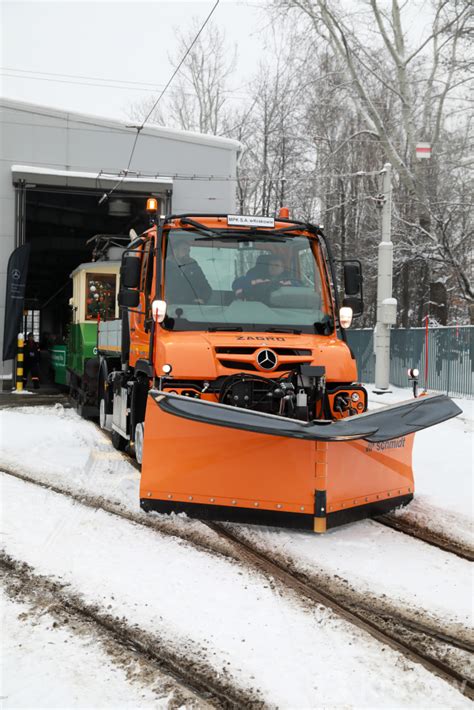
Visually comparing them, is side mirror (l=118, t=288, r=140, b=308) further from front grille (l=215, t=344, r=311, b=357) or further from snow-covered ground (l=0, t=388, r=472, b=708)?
snow-covered ground (l=0, t=388, r=472, b=708)

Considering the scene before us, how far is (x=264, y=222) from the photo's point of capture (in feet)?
22.7

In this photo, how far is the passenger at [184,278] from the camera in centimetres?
652

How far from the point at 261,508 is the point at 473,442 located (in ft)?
21.0

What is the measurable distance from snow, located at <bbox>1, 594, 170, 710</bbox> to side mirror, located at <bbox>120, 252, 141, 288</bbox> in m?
3.55

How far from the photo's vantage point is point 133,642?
3.65 meters

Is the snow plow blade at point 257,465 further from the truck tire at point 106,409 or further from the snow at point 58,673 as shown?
the truck tire at point 106,409

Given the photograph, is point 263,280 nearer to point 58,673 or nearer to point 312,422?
point 312,422

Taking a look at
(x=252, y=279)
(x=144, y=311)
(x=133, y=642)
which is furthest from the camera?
(x=144, y=311)

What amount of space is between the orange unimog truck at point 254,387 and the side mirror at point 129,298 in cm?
1

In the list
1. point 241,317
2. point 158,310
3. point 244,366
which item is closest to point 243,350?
point 244,366

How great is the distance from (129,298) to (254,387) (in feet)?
5.45

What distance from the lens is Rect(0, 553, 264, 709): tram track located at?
3143mm

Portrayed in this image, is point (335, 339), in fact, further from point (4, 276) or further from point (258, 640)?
point (4, 276)

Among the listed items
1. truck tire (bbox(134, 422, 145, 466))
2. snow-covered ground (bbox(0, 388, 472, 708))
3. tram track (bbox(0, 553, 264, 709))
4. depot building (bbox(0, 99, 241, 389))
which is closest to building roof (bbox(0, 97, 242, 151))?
depot building (bbox(0, 99, 241, 389))
